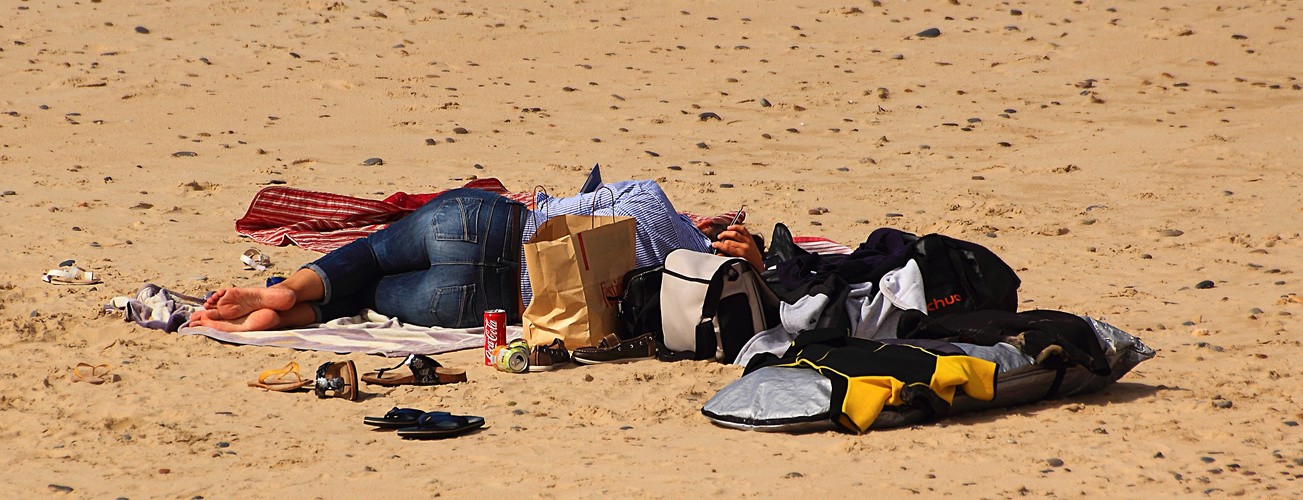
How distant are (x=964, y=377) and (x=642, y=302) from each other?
1384 millimetres

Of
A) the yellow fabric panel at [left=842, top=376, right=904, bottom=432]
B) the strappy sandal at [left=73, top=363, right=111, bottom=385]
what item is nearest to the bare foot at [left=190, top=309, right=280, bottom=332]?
the strappy sandal at [left=73, top=363, right=111, bottom=385]

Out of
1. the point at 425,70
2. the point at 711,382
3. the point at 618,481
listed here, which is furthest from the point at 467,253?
the point at 425,70

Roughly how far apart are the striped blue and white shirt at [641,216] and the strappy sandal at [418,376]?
0.71m

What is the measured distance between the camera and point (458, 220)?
14.7 feet

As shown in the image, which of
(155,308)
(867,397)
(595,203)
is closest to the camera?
(867,397)

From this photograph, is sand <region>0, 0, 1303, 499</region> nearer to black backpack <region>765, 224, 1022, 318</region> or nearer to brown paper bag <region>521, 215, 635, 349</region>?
brown paper bag <region>521, 215, 635, 349</region>

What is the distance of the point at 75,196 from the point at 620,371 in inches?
159

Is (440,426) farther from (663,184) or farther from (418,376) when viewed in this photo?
(663,184)

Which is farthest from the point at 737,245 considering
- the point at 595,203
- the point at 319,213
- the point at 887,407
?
the point at 319,213

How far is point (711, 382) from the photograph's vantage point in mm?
3951

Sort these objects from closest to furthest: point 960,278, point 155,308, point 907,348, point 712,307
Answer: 1. point 907,348
2. point 712,307
3. point 960,278
4. point 155,308

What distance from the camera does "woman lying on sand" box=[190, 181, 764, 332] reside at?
4.50 metres

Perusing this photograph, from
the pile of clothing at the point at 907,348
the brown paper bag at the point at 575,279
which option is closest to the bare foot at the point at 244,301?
the brown paper bag at the point at 575,279

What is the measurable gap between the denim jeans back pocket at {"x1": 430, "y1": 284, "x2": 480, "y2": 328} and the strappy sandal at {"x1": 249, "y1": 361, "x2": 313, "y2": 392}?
2.54 feet
